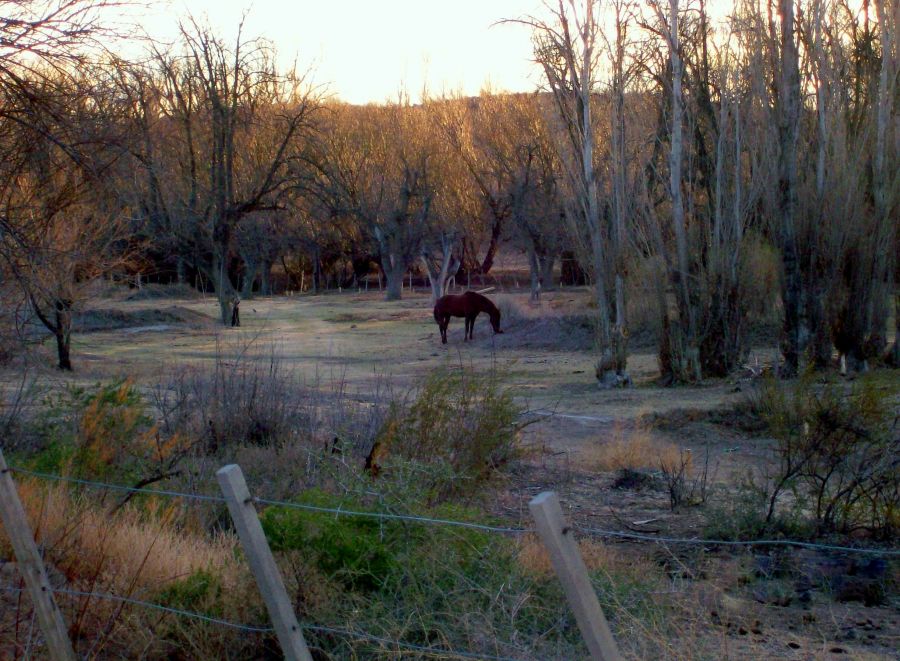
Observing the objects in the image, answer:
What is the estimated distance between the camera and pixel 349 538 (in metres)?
5.27

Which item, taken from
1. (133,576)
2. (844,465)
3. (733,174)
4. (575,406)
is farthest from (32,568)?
(733,174)

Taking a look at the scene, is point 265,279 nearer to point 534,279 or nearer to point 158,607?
point 534,279

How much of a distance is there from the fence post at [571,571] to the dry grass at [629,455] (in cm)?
763

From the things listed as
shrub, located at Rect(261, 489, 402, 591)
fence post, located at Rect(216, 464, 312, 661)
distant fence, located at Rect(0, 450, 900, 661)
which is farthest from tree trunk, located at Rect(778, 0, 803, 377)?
fence post, located at Rect(216, 464, 312, 661)

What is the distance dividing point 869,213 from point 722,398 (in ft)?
16.2

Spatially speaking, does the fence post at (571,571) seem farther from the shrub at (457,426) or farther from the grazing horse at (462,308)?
the grazing horse at (462,308)

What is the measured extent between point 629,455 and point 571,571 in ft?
28.2

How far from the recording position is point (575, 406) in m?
17.3

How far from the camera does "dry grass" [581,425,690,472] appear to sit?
11108mm

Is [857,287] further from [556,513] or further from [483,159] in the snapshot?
[483,159]

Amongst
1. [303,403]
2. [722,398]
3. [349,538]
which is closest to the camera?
[349,538]

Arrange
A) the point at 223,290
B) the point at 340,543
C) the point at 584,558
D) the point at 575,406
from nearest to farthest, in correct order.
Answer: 1. the point at 340,543
2. the point at 584,558
3. the point at 575,406
4. the point at 223,290

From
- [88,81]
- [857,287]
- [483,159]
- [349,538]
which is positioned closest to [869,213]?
[857,287]

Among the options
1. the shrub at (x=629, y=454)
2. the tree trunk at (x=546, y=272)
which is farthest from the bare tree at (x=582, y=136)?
the tree trunk at (x=546, y=272)
